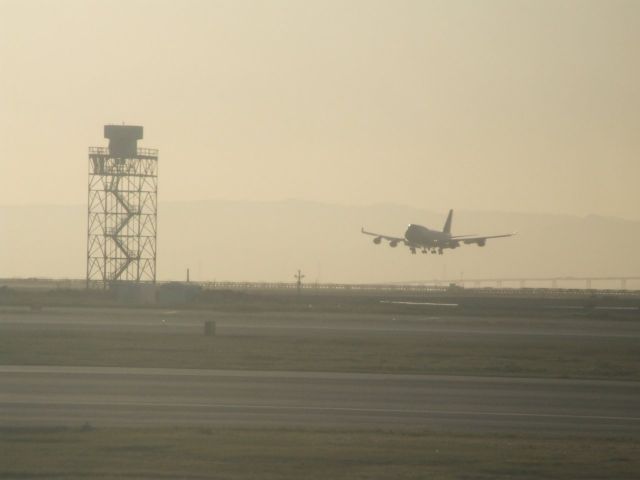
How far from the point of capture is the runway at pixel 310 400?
2378 centimetres

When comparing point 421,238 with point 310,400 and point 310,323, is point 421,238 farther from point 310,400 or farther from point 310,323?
point 310,400

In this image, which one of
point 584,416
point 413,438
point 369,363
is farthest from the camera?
point 369,363

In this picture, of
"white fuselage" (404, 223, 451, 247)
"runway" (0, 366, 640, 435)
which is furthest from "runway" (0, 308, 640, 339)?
"white fuselage" (404, 223, 451, 247)

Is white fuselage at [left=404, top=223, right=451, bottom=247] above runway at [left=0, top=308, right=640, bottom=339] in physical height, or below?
above

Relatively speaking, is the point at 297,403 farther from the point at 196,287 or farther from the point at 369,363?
the point at 196,287

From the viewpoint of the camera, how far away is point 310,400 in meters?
27.4

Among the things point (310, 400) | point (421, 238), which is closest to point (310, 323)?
point (310, 400)

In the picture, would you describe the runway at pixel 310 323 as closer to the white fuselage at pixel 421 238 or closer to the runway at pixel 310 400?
the runway at pixel 310 400

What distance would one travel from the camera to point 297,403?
87.7 feet

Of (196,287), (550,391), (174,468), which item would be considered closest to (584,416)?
(550,391)

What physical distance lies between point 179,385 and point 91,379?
287 cm

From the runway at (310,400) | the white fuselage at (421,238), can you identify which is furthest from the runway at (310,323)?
the white fuselage at (421,238)

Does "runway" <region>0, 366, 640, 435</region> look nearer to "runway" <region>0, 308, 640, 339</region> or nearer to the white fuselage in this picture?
"runway" <region>0, 308, 640, 339</region>

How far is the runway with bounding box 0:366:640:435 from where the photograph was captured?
23.8 m
